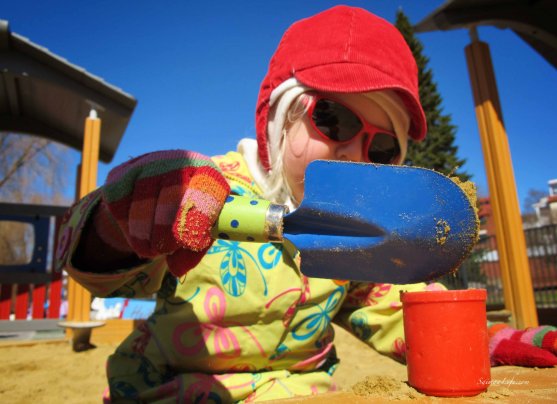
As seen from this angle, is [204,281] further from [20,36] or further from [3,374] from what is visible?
[20,36]

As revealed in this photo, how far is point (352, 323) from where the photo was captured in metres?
1.36

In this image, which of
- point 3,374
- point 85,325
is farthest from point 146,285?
point 85,325

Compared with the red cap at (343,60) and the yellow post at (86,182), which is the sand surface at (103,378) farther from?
the red cap at (343,60)

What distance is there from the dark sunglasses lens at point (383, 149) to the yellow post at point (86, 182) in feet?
8.81

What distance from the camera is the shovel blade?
2.06ft

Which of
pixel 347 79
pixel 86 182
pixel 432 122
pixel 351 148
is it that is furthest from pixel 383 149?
pixel 432 122

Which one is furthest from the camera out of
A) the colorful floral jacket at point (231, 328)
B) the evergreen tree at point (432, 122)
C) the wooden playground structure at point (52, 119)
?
the evergreen tree at point (432, 122)

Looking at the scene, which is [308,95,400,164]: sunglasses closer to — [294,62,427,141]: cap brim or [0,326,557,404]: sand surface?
[294,62,427,141]: cap brim

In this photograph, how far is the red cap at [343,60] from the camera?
1163 mm

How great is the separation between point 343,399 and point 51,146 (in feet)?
38.3

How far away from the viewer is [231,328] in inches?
43.3

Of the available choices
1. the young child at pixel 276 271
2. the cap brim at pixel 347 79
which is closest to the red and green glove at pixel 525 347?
the young child at pixel 276 271

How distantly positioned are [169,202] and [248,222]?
12 cm

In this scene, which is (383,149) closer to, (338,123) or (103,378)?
(338,123)
